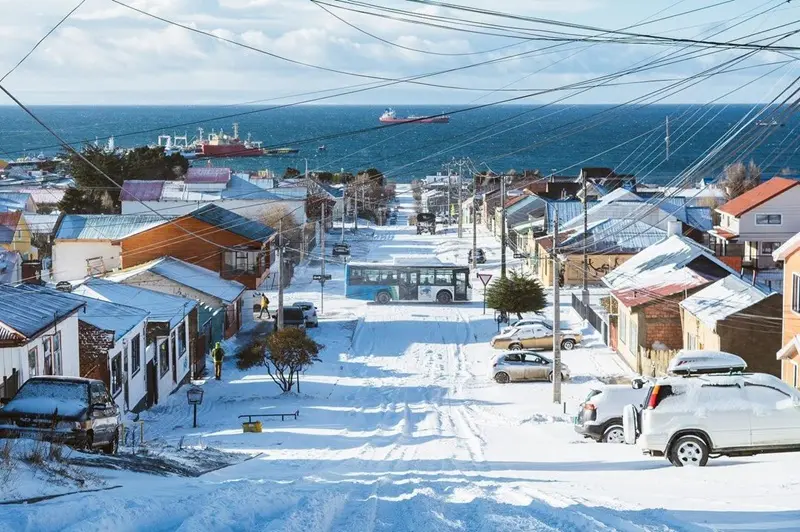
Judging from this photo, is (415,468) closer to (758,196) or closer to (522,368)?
(522,368)

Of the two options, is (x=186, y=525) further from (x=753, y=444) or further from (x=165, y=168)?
(x=165, y=168)

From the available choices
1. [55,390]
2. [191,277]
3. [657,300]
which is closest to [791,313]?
[657,300]

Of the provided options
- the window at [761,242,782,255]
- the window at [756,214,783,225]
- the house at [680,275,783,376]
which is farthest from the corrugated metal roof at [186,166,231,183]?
the house at [680,275,783,376]

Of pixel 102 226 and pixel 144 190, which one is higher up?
pixel 144 190

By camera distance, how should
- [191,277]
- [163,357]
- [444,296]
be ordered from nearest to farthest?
[163,357], [191,277], [444,296]

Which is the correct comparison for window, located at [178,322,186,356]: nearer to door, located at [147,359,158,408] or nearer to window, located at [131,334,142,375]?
door, located at [147,359,158,408]

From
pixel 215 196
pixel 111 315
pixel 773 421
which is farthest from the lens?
pixel 215 196

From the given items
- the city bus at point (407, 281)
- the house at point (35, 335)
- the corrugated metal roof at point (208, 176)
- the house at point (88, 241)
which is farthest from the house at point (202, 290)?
the corrugated metal roof at point (208, 176)
